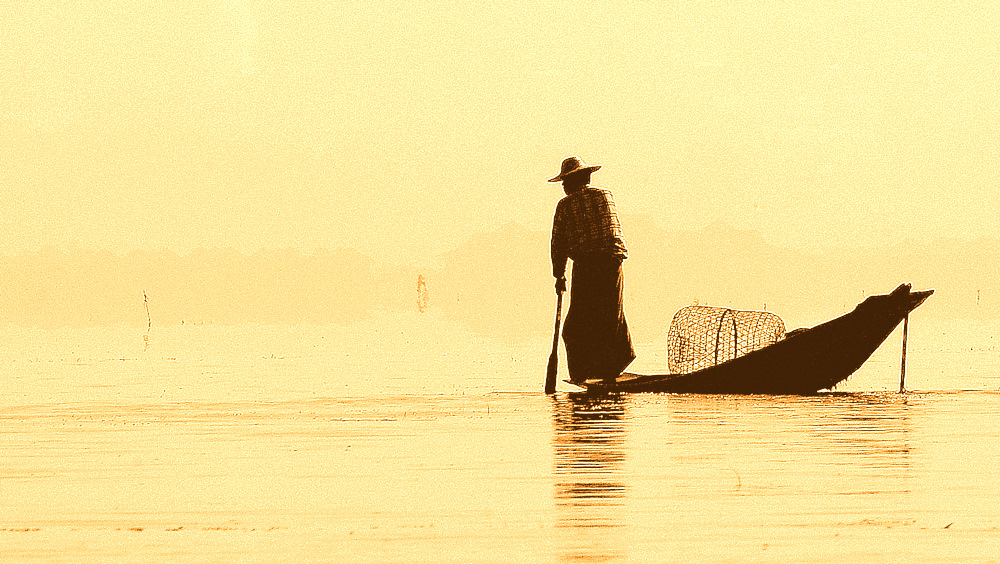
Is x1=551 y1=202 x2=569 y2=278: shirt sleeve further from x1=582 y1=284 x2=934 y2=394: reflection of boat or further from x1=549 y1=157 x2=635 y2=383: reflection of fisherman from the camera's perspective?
x1=582 y1=284 x2=934 y2=394: reflection of boat

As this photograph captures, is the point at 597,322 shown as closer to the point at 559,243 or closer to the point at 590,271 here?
the point at 590,271

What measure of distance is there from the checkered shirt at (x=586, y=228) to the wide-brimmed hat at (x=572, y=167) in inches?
7.5

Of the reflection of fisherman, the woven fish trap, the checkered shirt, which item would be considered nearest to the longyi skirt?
the reflection of fisherman

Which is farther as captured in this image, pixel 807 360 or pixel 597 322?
pixel 597 322

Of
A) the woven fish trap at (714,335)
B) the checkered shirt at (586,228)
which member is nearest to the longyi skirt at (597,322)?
the checkered shirt at (586,228)

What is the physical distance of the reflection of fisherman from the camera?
14070 mm

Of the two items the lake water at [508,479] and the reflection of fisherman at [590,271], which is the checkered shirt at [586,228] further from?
the lake water at [508,479]

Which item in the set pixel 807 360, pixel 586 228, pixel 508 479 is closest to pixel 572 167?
pixel 586 228

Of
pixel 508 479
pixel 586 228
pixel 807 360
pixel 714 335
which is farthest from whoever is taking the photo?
pixel 714 335

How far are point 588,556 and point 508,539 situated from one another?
1.70 feet

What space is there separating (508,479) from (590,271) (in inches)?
254

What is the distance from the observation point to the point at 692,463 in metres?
8.39

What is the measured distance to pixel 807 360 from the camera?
13672mm

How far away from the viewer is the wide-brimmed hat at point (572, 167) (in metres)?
14.2
